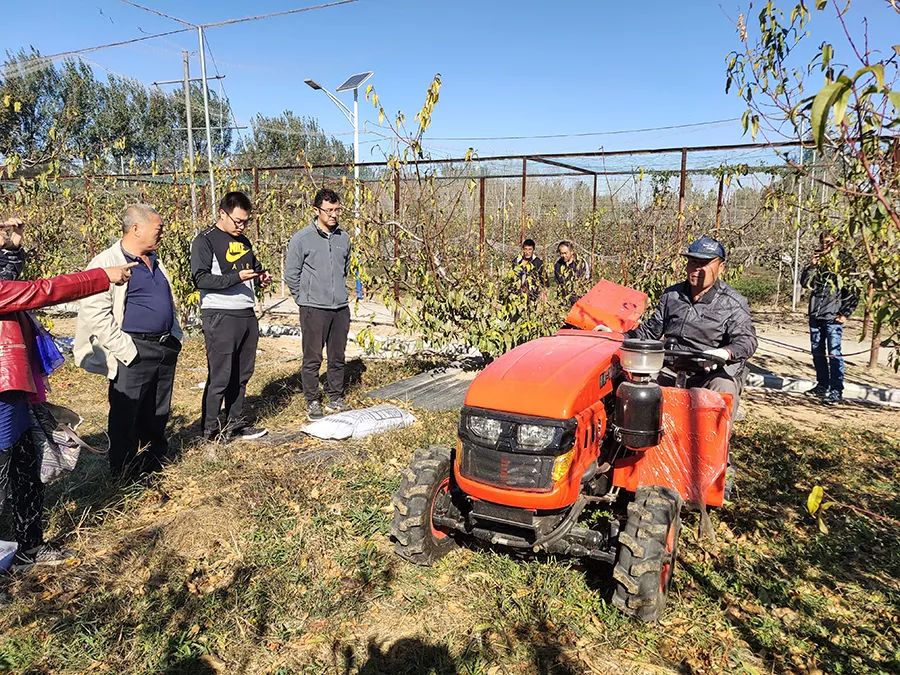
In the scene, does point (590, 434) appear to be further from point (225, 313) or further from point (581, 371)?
point (225, 313)

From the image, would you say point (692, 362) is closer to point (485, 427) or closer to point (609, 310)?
point (609, 310)

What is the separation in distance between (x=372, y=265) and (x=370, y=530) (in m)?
3.59

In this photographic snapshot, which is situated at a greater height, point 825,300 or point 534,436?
point 825,300

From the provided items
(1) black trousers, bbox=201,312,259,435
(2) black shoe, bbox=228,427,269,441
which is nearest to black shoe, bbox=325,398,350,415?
(2) black shoe, bbox=228,427,269,441

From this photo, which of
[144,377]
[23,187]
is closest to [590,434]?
[144,377]

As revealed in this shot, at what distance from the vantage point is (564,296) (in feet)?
21.4

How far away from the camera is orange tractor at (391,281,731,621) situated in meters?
2.50

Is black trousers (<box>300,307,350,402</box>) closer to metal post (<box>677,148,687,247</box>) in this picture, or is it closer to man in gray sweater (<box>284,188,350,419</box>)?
man in gray sweater (<box>284,188,350,419</box>)

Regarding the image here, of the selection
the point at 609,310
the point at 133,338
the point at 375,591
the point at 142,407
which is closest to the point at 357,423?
the point at 142,407

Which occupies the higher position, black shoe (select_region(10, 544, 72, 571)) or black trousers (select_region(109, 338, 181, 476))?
black trousers (select_region(109, 338, 181, 476))

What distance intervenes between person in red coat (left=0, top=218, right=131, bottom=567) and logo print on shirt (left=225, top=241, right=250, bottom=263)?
143 centimetres

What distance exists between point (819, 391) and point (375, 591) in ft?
17.6

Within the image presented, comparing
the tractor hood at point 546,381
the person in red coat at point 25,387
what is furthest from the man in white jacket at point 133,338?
the tractor hood at point 546,381

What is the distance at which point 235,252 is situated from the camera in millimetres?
4344
